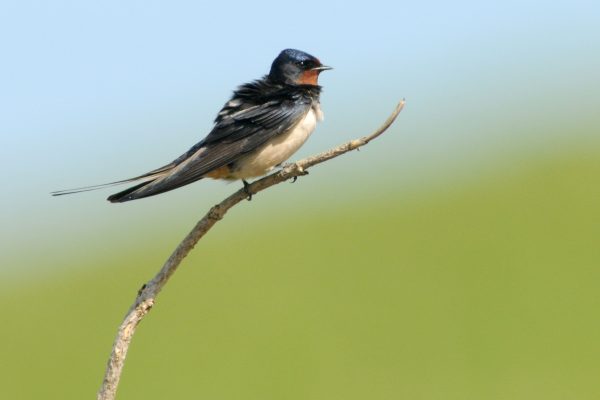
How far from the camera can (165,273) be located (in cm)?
327

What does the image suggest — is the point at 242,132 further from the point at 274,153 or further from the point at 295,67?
the point at 295,67

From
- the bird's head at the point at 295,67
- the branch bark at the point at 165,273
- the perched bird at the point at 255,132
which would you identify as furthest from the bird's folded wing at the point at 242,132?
the branch bark at the point at 165,273

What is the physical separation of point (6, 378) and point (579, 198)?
9.98m

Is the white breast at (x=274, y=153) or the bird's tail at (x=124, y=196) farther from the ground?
the white breast at (x=274, y=153)

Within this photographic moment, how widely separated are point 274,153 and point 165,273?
2236 mm

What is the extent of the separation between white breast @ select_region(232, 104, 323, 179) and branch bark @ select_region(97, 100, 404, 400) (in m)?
1.16

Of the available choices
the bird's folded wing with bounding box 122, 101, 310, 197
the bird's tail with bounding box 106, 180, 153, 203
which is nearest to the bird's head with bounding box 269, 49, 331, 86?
the bird's folded wing with bounding box 122, 101, 310, 197

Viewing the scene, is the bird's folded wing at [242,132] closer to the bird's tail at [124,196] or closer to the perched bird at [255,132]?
the perched bird at [255,132]

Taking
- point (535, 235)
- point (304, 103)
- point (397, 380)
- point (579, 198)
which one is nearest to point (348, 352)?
point (397, 380)

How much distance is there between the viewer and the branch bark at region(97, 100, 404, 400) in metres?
2.85

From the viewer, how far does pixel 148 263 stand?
69.4 feet

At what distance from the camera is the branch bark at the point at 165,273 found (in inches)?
112

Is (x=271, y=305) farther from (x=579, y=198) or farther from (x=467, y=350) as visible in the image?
(x=579, y=198)

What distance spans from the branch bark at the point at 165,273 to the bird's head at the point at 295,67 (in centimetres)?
190
